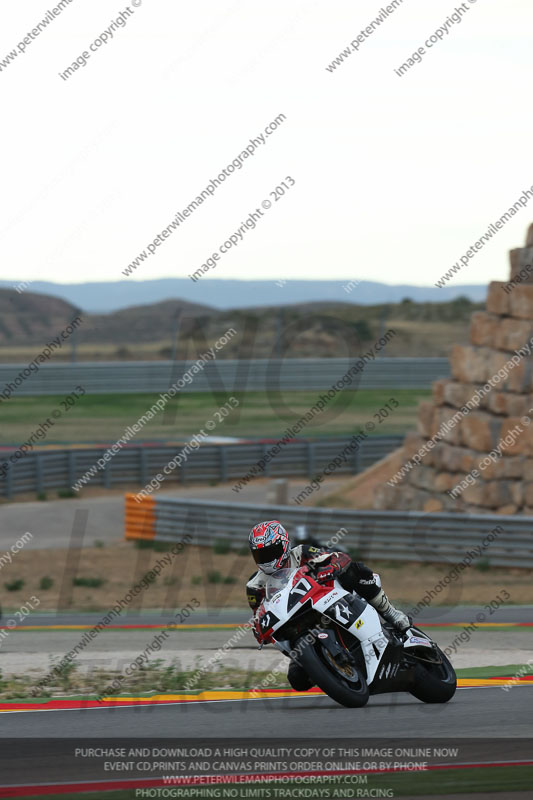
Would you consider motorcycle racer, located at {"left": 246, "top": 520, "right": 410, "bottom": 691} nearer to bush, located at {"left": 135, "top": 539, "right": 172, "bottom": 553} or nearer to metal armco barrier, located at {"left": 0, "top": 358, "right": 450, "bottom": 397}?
bush, located at {"left": 135, "top": 539, "right": 172, "bottom": 553}

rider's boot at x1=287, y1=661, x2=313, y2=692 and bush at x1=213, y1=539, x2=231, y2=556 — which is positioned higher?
rider's boot at x1=287, y1=661, x2=313, y2=692

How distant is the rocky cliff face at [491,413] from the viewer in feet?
57.4

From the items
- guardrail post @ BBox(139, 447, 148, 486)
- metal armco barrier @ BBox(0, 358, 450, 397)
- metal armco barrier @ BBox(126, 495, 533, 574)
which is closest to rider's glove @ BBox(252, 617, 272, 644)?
metal armco barrier @ BBox(126, 495, 533, 574)

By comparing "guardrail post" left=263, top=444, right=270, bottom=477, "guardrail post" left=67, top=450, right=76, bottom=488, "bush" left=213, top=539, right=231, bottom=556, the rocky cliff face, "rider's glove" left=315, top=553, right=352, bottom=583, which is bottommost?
"guardrail post" left=67, top=450, right=76, bottom=488

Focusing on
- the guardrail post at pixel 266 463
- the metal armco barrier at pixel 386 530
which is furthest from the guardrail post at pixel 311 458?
the metal armco barrier at pixel 386 530

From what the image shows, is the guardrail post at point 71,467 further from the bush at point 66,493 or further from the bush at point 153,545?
the bush at point 153,545

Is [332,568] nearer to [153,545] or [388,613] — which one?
[388,613]

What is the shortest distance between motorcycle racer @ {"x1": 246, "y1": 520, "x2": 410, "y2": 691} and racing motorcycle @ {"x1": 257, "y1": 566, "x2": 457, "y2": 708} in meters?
0.05

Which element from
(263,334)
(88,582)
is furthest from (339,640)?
(263,334)

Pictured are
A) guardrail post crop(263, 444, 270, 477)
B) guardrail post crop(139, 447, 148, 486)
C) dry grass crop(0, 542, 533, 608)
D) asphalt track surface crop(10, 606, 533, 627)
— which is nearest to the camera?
asphalt track surface crop(10, 606, 533, 627)

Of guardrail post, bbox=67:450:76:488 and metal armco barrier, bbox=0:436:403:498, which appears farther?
guardrail post, bbox=67:450:76:488

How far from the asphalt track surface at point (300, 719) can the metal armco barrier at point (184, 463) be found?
15.8 metres

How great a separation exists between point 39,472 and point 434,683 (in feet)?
55.6

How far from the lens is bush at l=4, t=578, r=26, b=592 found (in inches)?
612
